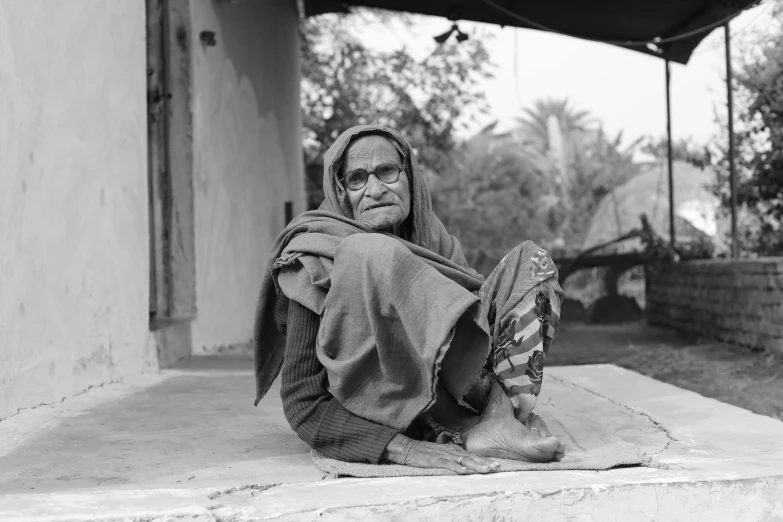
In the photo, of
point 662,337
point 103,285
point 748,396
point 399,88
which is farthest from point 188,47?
point 399,88

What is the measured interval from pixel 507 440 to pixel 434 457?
0.20 m

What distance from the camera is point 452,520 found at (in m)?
1.83

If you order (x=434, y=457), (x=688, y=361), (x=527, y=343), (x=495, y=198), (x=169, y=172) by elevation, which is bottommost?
(x=688, y=361)

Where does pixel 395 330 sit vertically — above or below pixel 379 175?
below

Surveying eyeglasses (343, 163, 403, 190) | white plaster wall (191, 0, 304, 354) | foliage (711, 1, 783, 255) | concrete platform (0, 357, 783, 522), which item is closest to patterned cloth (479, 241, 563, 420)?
concrete platform (0, 357, 783, 522)

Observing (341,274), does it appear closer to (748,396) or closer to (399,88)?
(748,396)

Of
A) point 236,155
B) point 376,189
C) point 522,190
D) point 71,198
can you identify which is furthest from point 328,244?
point 522,190

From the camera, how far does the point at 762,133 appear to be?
8664 mm

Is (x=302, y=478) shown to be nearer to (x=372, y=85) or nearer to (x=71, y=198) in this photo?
(x=71, y=198)

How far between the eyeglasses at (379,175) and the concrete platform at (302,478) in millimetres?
774

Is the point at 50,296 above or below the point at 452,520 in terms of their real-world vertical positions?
above

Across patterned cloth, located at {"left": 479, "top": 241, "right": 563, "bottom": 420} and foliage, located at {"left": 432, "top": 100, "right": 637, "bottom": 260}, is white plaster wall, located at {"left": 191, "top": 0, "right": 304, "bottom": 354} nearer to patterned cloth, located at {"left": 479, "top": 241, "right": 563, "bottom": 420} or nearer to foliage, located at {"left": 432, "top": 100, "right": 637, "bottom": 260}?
patterned cloth, located at {"left": 479, "top": 241, "right": 563, "bottom": 420}

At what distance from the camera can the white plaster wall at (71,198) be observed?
9.69 feet

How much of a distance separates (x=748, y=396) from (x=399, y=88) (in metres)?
10.2
